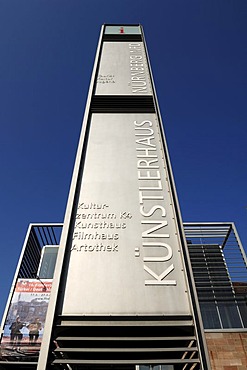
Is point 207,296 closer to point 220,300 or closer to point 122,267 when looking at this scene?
point 220,300

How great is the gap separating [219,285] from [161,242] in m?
4.31

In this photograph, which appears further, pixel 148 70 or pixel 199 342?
pixel 148 70

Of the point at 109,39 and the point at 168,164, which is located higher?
the point at 109,39

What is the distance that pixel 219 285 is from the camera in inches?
274

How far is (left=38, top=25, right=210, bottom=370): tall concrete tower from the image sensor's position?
108 inches

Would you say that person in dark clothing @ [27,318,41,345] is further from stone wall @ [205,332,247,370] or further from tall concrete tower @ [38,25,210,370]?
stone wall @ [205,332,247,370]

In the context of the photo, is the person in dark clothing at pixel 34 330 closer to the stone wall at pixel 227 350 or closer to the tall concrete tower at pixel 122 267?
the tall concrete tower at pixel 122 267

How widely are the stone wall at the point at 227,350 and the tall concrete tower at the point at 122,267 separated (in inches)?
105

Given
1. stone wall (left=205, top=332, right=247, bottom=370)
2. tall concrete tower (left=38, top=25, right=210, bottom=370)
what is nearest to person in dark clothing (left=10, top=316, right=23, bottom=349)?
tall concrete tower (left=38, top=25, right=210, bottom=370)

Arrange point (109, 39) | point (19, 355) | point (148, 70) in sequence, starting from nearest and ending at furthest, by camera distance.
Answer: point (19, 355), point (148, 70), point (109, 39)

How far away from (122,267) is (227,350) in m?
4.25

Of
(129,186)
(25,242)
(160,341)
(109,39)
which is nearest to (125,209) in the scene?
(129,186)

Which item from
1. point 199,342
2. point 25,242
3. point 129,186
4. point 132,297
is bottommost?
point 199,342

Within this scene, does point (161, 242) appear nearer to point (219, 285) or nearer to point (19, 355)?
point (219, 285)
